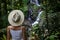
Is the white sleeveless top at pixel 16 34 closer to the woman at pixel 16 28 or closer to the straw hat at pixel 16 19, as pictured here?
the woman at pixel 16 28

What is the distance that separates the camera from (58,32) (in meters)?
4.31

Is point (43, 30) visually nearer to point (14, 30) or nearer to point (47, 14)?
point (47, 14)

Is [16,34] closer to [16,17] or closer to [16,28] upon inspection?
[16,28]

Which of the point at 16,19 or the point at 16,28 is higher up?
the point at 16,19

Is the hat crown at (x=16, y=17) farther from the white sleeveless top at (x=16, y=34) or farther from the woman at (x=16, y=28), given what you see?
the white sleeveless top at (x=16, y=34)

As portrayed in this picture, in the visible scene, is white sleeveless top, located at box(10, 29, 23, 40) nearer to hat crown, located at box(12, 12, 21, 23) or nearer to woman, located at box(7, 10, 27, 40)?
woman, located at box(7, 10, 27, 40)

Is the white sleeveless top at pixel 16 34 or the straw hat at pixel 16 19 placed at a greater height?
the straw hat at pixel 16 19

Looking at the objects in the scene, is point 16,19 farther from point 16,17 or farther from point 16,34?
point 16,34

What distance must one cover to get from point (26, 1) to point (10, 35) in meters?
1.85

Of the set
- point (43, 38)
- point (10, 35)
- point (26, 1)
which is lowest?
point (43, 38)

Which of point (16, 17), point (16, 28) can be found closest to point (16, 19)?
point (16, 17)

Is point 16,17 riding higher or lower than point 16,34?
higher

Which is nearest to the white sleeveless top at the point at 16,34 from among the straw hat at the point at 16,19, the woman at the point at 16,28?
the woman at the point at 16,28

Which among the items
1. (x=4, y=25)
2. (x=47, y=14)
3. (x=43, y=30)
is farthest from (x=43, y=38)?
(x=4, y=25)
